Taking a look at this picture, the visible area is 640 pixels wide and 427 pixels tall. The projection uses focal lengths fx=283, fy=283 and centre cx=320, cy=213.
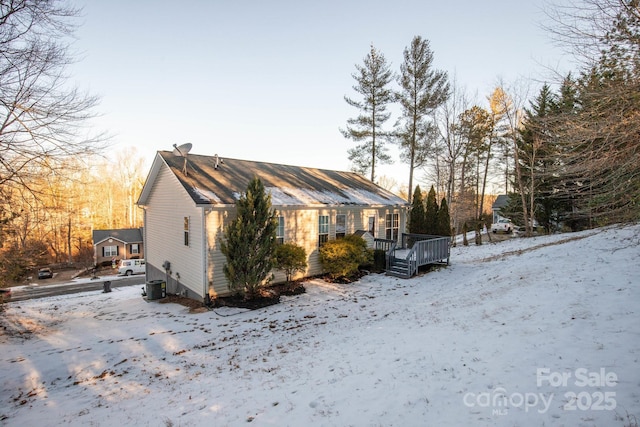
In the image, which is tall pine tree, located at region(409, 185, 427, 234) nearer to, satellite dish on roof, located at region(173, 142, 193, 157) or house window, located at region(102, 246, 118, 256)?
satellite dish on roof, located at region(173, 142, 193, 157)

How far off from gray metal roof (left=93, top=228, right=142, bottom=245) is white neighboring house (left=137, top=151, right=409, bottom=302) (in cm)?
2571

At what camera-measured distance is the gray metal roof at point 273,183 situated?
34.3ft

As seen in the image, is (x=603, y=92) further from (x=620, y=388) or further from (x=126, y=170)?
(x=126, y=170)

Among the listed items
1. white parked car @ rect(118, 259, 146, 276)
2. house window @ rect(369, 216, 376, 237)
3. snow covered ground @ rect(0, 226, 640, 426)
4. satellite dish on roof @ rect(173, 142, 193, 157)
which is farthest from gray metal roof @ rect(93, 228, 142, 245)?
house window @ rect(369, 216, 376, 237)

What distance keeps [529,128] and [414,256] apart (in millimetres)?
6414

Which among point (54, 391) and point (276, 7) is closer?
point (54, 391)

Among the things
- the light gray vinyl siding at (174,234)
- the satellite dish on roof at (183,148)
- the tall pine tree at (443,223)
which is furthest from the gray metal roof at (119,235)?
the tall pine tree at (443,223)

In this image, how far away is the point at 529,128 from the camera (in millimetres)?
8867

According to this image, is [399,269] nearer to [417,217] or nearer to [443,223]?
[417,217]

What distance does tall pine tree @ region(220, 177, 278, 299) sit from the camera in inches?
367

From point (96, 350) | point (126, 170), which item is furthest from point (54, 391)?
point (126, 170)

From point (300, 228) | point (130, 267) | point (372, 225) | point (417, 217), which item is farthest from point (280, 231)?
point (130, 267)

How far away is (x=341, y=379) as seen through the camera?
4547 millimetres

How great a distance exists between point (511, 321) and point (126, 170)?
164ft
